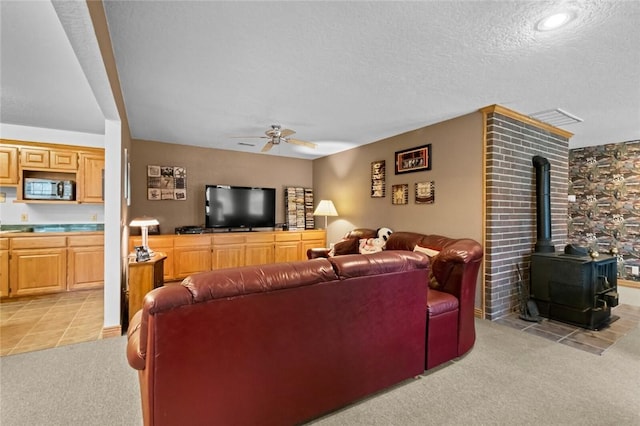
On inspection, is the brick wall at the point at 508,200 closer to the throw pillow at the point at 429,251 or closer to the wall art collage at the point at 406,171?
the throw pillow at the point at 429,251

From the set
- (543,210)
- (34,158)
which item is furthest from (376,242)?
(34,158)

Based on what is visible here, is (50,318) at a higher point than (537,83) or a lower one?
lower

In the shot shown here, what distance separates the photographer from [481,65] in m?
2.42

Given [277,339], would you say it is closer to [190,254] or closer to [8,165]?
[190,254]

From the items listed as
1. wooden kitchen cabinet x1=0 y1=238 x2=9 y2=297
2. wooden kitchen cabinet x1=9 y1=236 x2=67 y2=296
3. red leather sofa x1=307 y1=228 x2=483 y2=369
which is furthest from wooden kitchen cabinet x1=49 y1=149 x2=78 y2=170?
red leather sofa x1=307 y1=228 x2=483 y2=369

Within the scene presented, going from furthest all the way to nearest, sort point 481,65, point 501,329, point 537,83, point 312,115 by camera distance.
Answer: point 312,115 → point 501,329 → point 537,83 → point 481,65

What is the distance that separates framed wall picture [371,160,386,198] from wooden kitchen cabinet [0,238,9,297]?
5.27 metres

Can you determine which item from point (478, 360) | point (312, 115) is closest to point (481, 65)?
point (312, 115)

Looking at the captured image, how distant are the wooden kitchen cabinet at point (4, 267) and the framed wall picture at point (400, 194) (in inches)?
213

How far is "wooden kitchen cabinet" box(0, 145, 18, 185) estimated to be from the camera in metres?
4.04

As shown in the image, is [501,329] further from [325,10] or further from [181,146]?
[181,146]

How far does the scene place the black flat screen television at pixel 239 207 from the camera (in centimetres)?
546

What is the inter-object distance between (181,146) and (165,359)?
4.87m

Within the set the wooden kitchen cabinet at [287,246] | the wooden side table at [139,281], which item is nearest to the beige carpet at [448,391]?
the wooden side table at [139,281]
